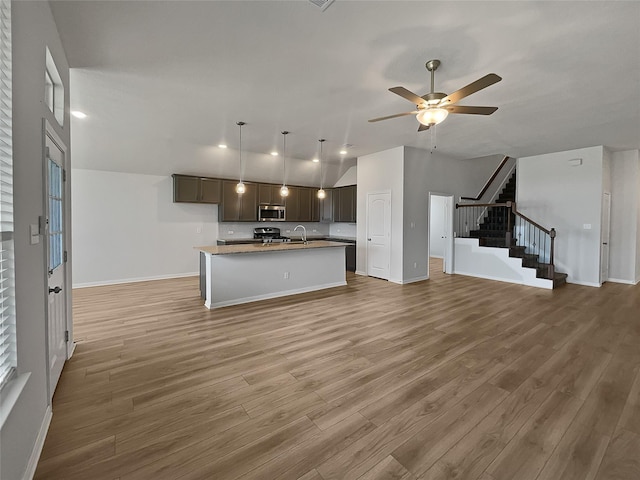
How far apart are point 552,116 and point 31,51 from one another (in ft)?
19.0

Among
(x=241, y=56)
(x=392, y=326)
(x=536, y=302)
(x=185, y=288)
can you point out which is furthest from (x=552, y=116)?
(x=185, y=288)

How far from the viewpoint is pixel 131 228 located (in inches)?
256

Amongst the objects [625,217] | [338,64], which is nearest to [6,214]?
[338,64]

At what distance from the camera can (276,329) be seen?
3.71 meters

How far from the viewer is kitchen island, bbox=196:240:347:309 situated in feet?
15.1

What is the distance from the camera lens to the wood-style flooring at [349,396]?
66.1 inches

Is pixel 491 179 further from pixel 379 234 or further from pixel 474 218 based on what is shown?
pixel 379 234

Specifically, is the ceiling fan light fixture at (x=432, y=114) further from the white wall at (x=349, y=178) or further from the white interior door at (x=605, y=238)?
the white interior door at (x=605, y=238)

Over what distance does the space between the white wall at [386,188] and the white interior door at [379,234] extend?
106 mm

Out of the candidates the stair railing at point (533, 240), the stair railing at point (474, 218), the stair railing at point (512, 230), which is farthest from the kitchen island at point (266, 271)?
the stair railing at point (533, 240)

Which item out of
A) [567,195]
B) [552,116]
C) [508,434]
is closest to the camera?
[508,434]

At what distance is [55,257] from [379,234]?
5.53m

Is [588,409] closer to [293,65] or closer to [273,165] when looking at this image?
[293,65]

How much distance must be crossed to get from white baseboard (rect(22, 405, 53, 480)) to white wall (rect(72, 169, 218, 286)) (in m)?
5.02
